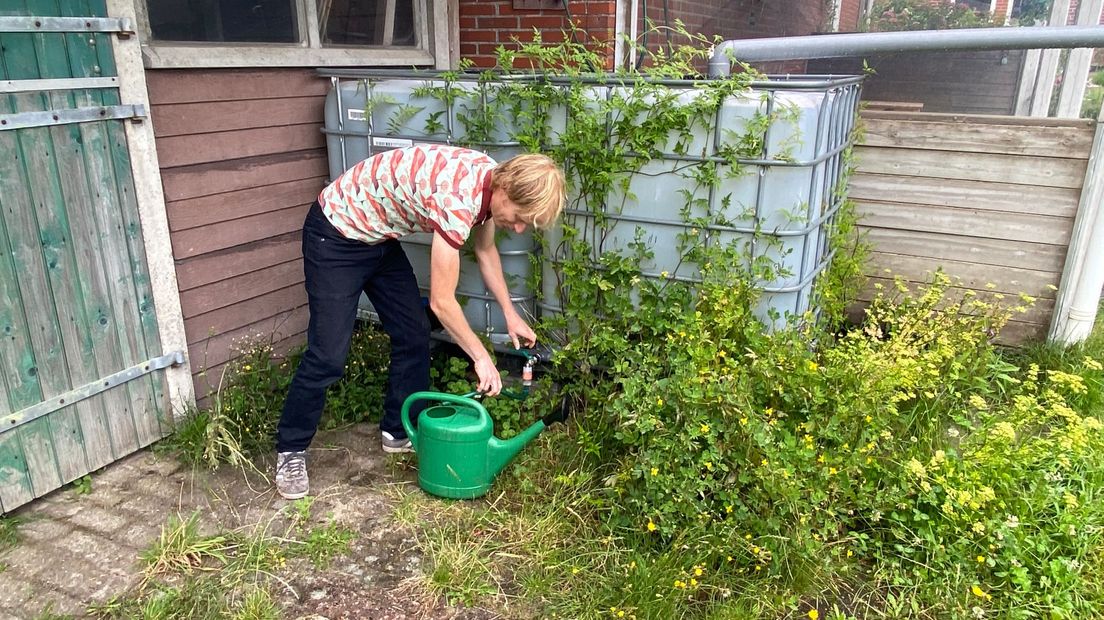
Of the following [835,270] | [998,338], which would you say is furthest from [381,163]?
[998,338]

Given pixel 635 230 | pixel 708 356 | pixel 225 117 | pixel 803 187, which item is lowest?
pixel 708 356

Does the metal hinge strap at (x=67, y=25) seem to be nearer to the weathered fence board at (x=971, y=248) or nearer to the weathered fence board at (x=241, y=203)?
the weathered fence board at (x=241, y=203)

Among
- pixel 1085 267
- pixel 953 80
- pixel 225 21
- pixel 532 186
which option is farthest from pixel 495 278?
pixel 953 80

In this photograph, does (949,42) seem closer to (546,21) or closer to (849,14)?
(546,21)

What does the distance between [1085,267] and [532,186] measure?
3073 millimetres

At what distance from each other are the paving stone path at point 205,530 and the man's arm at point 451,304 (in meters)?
0.69

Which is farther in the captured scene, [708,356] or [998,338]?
[998,338]

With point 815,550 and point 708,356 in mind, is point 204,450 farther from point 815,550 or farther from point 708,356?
point 815,550

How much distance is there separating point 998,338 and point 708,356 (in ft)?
7.66

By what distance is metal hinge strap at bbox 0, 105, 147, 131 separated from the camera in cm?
257

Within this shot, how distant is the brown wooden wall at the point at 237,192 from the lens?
3.15 m

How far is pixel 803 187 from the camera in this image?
2859 millimetres

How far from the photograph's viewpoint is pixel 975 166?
3.99 metres

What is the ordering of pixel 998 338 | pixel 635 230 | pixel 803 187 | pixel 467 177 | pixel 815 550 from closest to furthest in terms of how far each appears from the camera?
pixel 815 550, pixel 467 177, pixel 803 187, pixel 635 230, pixel 998 338
